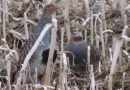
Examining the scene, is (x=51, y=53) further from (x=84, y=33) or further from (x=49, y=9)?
(x=84, y=33)

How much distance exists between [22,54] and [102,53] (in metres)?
1.09

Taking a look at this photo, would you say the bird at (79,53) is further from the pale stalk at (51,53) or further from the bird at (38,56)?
the pale stalk at (51,53)

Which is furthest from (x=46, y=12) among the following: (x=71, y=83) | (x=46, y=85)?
(x=46, y=85)

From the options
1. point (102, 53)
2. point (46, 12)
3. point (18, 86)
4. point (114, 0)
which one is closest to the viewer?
point (18, 86)

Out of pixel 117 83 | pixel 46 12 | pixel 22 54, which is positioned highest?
pixel 46 12

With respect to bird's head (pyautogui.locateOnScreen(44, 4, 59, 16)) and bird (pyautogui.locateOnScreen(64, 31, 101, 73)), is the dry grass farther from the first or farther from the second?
bird's head (pyautogui.locateOnScreen(44, 4, 59, 16))

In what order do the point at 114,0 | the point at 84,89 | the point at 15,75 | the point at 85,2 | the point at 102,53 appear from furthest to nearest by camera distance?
the point at 114,0, the point at 85,2, the point at 102,53, the point at 15,75, the point at 84,89

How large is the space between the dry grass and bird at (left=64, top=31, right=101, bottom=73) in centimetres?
9

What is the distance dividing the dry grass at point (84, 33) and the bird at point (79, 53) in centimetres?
9

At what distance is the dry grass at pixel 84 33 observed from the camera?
172 inches

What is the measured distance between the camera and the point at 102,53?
5.41 metres

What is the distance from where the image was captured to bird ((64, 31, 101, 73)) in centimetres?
536

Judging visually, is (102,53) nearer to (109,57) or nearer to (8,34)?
(109,57)

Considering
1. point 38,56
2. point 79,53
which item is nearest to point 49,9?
point 38,56
